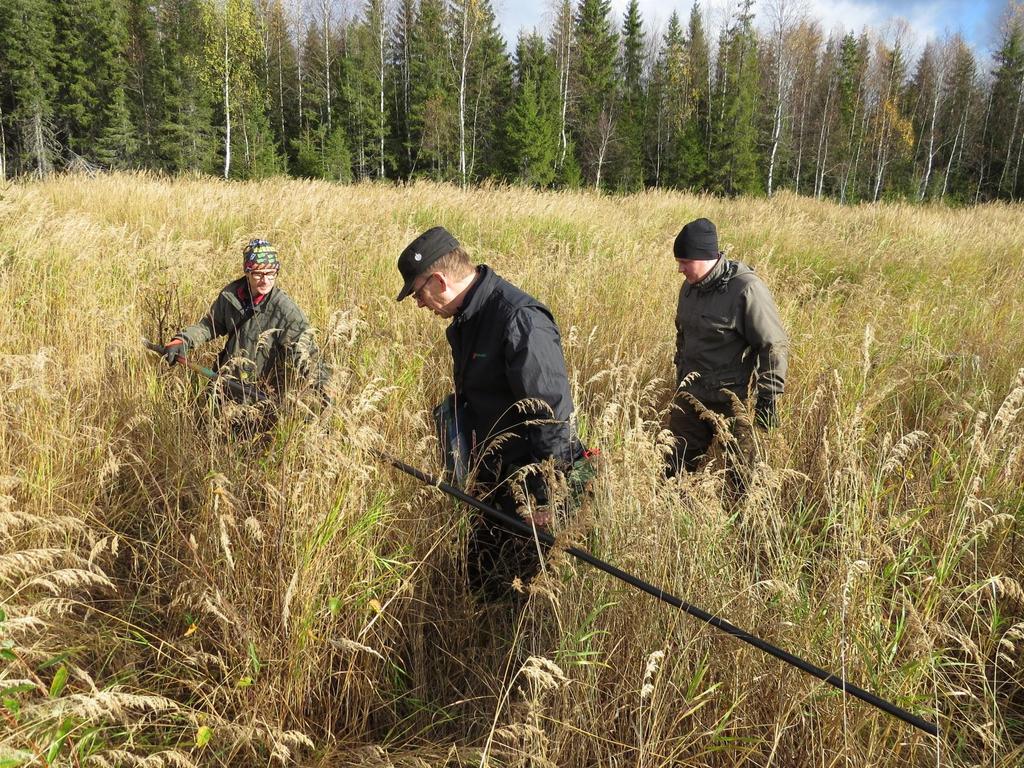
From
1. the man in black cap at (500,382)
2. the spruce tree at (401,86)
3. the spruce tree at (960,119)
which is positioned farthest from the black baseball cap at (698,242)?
the spruce tree at (960,119)

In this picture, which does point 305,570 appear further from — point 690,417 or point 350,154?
point 350,154

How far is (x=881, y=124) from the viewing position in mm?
35344

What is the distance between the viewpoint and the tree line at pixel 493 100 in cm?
2855

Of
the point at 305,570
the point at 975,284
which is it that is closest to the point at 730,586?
the point at 305,570

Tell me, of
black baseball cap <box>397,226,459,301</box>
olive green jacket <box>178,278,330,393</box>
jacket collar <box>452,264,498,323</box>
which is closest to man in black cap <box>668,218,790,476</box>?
jacket collar <box>452,264,498,323</box>

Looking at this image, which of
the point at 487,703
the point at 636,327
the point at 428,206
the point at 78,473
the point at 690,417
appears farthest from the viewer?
the point at 428,206

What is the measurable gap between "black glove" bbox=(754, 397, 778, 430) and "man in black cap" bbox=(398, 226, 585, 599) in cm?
154

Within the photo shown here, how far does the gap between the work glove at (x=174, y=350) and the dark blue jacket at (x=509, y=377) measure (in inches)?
67.5

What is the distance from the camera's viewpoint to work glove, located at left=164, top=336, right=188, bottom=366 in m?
3.23

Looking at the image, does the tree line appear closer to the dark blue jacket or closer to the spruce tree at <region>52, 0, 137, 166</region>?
the spruce tree at <region>52, 0, 137, 166</region>

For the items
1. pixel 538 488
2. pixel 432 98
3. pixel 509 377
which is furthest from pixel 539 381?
pixel 432 98

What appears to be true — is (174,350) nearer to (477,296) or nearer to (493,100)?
(477,296)

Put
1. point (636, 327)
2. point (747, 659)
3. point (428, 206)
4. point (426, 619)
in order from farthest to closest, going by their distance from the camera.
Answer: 1. point (428, 206)
2. point (636, 327)
3. point (426, 619)
4. point (747, 659)

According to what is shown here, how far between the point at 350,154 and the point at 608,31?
17.9 metres
